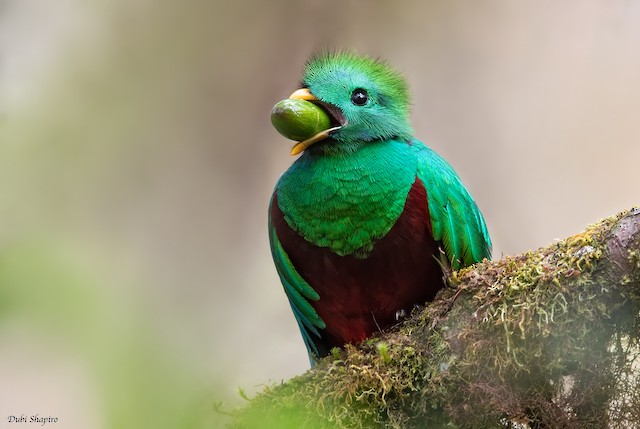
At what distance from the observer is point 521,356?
2.12 m

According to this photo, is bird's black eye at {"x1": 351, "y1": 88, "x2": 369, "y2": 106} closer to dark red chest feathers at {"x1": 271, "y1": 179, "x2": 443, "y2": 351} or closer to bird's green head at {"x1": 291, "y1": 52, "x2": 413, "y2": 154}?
bird's green head at {"x1": 291, "y1": 52, "x2": 413, "y2": 154}

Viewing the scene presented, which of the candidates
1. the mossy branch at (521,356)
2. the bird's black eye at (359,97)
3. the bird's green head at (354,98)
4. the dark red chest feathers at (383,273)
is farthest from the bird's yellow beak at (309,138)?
the mossy branch at (521,356)

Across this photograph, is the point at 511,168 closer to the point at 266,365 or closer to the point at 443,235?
the point at 443,235

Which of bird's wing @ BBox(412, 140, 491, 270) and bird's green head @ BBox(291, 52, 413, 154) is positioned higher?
bird's green head @ BBox(291, 52, 413, 154)

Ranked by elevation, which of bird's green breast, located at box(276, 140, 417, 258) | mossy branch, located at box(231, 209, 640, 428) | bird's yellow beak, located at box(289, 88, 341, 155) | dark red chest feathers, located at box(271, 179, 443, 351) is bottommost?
mossy branch, located at box(231, 209, 640, 428)

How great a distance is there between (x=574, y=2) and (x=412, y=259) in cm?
330

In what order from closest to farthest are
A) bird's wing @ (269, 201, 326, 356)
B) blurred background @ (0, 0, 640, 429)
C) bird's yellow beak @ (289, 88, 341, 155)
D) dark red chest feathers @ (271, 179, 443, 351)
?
1. blurred background @ (0, 0, 640, 429)
2. dark red chest feathers @ (271, 179, 443, 351)
3. bird's yellow beak @ (289, 88, 341, 155)
4. bird's wing @ (269, 201, 326, 356)

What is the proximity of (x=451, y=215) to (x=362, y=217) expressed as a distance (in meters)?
0.39

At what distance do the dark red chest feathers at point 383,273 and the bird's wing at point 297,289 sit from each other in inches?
2.9

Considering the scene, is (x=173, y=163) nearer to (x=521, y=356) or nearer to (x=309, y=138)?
(x=309, y=138)

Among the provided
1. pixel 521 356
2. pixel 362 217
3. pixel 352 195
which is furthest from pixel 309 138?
pixel 521 356

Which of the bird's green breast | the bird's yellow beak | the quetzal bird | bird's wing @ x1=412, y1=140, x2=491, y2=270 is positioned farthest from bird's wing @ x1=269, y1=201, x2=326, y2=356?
bird's wing @ x1=412, y1=140, x2=491, y2=270

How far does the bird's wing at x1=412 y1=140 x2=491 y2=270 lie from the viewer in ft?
9.66

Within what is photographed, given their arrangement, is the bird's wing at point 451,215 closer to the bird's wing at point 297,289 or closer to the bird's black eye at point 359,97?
the bird's black eye at point 359,97
